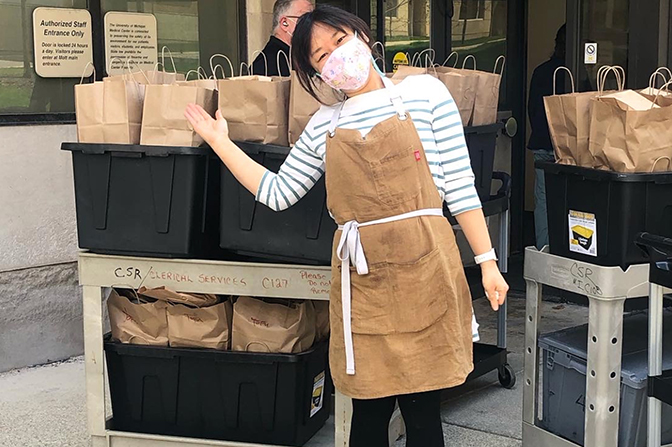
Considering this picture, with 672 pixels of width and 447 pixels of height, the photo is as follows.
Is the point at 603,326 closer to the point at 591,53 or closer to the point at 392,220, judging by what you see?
the point at 392,220

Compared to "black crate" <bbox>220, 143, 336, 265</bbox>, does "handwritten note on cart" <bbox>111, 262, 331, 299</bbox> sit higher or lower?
lower

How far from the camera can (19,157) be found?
4621 millimetres

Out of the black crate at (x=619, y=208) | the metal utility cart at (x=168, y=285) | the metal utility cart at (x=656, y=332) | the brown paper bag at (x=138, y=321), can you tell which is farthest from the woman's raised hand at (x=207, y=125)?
the metal utility cart at (x=656, y=332)

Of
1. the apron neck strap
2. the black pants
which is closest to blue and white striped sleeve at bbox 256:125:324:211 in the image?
the apron neck strap

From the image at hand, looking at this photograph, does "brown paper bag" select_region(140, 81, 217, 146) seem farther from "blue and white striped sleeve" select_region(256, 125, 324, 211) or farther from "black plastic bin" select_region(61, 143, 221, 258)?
"blue and white striped sleeve" select_region(256, 125, 324, 211)

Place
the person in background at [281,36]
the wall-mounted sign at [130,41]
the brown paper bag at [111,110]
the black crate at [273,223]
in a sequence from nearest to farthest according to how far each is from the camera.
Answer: the black crate at [273,223]
the brown paper bag at [111,110]
the person in background at [281,36]
the wall-mounted sign at [130,41]

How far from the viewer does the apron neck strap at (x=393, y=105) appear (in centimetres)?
254

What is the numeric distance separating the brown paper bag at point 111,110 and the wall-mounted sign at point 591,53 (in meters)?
3.06

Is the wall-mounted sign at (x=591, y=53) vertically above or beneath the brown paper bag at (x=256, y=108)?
above

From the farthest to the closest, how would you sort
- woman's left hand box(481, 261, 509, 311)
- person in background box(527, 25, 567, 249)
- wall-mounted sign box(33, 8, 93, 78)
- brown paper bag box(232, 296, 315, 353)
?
person in background box(527, 25, 567, 249) → wall-mounted sign box(33, 8, 93, 78) → brown paper bag box(232, 296, 315, 353) → woman's left hand box(481, 261, 509, 311)

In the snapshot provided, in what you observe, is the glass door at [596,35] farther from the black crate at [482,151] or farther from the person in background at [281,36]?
the black crate at [482,151]

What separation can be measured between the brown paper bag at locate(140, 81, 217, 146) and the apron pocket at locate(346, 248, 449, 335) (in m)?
0.93

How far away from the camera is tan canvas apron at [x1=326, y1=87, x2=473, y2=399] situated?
252cm

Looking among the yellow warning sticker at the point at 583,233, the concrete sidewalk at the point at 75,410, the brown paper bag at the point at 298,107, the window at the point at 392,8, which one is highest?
the window at the point at 392,8
